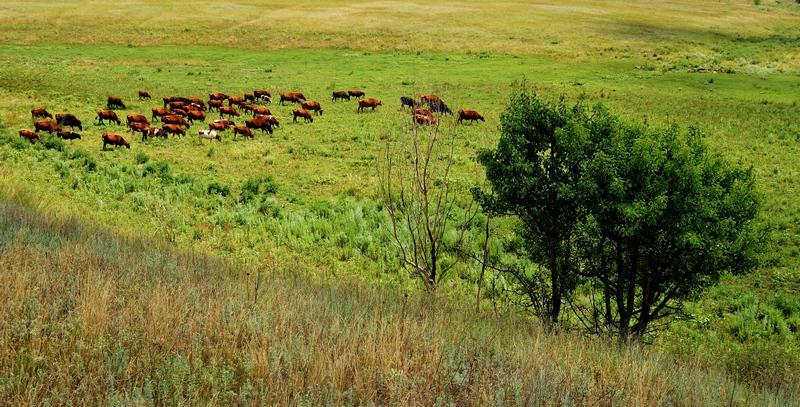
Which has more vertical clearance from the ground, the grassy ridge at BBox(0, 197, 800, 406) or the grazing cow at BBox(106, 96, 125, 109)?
the grassy ridge at BBox(0, 197, 800, 406)

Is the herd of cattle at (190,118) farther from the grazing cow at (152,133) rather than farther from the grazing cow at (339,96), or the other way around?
the grazing cow at (339,96)

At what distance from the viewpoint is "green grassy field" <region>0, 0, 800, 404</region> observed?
1360 cm

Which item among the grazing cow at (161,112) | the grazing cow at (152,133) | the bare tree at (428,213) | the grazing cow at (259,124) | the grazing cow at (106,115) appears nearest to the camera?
the bare tree at (428,213)

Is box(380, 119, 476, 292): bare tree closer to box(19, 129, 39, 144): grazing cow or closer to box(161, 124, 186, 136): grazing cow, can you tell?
box(161, 124, 186, 136): grazing cow

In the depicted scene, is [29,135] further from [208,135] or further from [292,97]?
[292,97]

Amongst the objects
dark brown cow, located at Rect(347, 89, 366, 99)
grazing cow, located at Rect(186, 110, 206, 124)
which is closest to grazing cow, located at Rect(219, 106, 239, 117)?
grazing cow, located at Rect(186, 110, 206, 124)

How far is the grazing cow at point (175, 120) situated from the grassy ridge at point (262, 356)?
2227 centimetres

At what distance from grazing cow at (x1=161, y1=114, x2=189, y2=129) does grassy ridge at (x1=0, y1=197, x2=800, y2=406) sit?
22271mm

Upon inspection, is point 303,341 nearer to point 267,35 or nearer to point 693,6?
point 267,35

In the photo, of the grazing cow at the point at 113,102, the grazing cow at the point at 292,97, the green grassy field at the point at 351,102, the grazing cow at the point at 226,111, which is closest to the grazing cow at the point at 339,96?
the green grassy field at the point at 351,102

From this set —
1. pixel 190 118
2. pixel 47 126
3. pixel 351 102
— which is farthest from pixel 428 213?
pixel 351 102

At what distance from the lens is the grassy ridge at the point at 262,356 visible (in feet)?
13.4

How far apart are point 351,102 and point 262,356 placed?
33.3 m

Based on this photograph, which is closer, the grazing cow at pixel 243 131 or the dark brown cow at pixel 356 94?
the grazing cow at pixel 243 131
